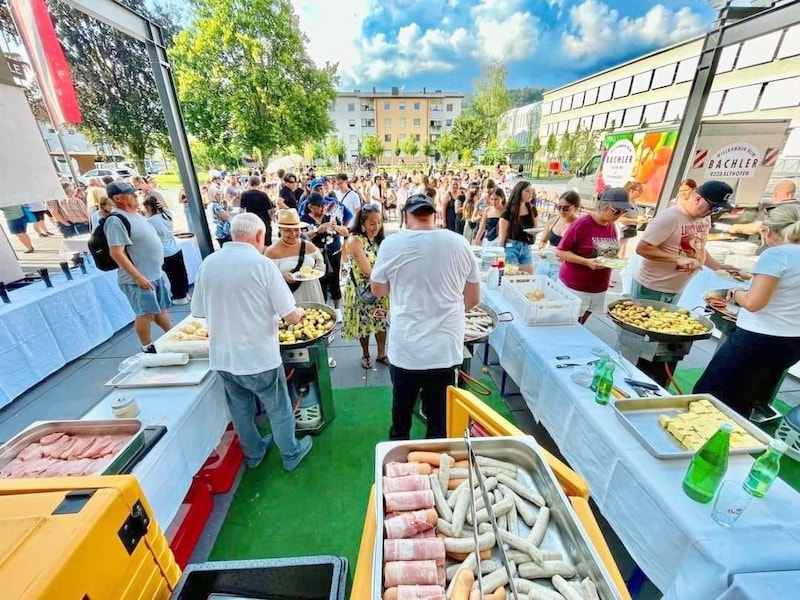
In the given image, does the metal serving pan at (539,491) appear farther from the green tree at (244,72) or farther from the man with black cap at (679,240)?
the green tree at (244,72)

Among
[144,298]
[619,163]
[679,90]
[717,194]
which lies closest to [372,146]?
[679,90]

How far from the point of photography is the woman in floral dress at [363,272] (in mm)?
3045

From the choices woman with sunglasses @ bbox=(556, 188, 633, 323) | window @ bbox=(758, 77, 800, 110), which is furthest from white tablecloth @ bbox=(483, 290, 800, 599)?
window @ bbox=(758, 77, 800, 110)

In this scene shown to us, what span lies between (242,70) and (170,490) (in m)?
21.5

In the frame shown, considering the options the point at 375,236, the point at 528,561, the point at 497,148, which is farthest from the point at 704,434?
the point at 497,148

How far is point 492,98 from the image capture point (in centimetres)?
3788

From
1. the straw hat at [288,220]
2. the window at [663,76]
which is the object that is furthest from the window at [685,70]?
the straw hat at [288,220]

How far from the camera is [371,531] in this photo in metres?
1.19

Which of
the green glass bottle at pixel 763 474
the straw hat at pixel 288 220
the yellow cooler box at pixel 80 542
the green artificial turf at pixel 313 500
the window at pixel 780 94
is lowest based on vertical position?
the green artificial turf at pixel 313 500

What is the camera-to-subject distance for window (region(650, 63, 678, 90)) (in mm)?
24656

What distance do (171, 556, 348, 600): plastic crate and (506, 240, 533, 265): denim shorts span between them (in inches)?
161

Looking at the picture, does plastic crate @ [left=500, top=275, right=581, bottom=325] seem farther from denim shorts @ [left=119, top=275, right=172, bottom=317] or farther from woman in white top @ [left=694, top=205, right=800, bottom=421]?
denim shorts @ [left=119, top=275, right=172, bottom=317]

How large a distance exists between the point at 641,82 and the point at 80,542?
37353 millimetres

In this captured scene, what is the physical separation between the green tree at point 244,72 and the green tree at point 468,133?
22.6 metres
